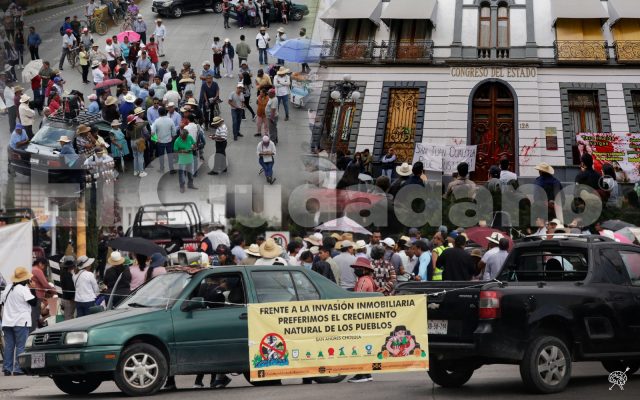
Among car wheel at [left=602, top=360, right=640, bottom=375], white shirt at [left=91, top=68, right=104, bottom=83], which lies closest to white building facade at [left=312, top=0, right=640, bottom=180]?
white shirt at [left=91, top=68, right=104, bottom=83]

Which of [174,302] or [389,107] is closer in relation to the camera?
[174,302]

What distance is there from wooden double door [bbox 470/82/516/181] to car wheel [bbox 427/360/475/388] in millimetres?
30965

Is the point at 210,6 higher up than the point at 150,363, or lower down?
higher up

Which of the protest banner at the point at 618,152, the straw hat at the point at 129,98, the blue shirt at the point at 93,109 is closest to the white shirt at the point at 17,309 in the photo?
the straw hat at the point at 129,98

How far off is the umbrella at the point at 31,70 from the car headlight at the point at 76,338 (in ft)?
84.8

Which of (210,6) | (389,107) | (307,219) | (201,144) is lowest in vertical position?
(307,219)

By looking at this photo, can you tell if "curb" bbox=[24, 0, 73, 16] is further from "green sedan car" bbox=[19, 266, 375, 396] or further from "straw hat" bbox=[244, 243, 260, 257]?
"green sedan car" bbox=[19, 266, 375, 396]

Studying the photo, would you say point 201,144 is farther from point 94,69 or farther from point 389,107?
point 389,107

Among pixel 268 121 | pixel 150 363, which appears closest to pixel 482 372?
pixel 150 363

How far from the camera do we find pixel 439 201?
2816 centimetres

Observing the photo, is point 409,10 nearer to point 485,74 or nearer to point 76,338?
point 485,74

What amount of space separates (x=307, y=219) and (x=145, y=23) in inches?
Result: 654

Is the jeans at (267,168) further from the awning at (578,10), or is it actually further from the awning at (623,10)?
the awning at (623,10)

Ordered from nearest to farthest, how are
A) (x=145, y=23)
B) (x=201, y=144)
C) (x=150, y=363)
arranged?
1. (x=150, y=363)
2. (x=201, y=144)
3. (x=145, y=23)
